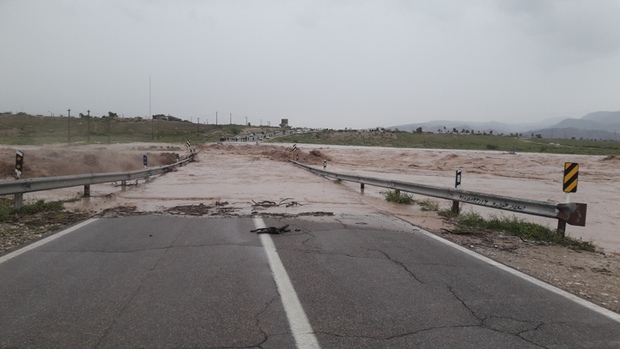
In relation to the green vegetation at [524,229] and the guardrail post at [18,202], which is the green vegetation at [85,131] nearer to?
the guardrail post at [18,202]

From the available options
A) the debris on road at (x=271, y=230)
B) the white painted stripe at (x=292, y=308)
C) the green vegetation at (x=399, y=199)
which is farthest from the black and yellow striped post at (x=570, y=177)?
the white painted stripe at (x=292, y=308)

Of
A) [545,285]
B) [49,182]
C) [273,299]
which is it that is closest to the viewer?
[273,299]

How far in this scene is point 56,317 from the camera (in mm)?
4516

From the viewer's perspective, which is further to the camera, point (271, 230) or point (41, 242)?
point (271, 230)

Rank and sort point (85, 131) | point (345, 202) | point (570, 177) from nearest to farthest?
point (570, 177) < point (345, 202) < point (85, 131)

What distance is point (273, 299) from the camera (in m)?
5.09

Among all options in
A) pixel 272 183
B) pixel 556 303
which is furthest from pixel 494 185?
pixel 556 303

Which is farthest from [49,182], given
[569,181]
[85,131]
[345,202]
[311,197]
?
[85,131]

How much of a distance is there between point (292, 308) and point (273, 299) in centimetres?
34

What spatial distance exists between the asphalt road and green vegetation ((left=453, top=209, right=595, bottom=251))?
2.99 meters

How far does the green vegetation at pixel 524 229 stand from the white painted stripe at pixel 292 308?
5.59 m

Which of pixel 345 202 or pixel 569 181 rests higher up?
pixel 569 181

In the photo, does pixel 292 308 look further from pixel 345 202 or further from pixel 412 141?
pixel 412 141

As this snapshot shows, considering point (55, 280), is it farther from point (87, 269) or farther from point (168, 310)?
point (168, 310)
